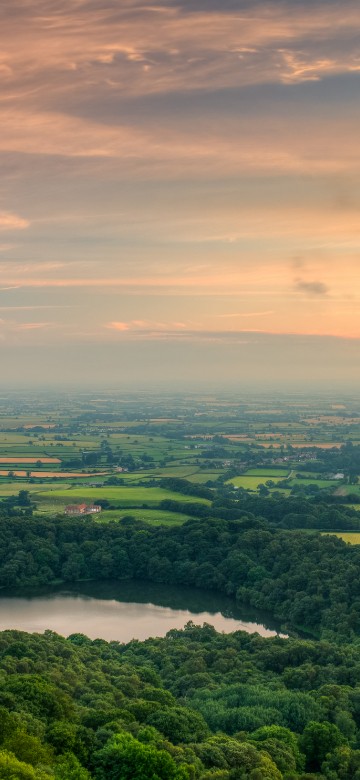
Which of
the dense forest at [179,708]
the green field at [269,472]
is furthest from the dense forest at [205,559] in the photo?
the green field at [269,472]

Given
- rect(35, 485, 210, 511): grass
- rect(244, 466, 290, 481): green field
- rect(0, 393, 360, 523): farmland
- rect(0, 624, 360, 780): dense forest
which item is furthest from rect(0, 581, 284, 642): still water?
rect(244, 466, 290, 481): green field

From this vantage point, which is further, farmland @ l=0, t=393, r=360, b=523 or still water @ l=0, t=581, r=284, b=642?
farmland @ l=0, t=393, r=360, b=523

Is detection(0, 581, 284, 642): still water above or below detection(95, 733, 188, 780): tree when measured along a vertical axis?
below

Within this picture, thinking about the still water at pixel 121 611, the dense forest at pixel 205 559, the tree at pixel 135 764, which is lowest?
the still water at pixel 121 611

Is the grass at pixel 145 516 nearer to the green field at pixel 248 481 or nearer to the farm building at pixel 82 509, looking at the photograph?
the farm building at pixel 82 509

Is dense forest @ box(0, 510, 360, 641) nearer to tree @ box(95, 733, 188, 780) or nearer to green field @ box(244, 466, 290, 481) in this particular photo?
tree @ box(95, 733, 188, 780)
